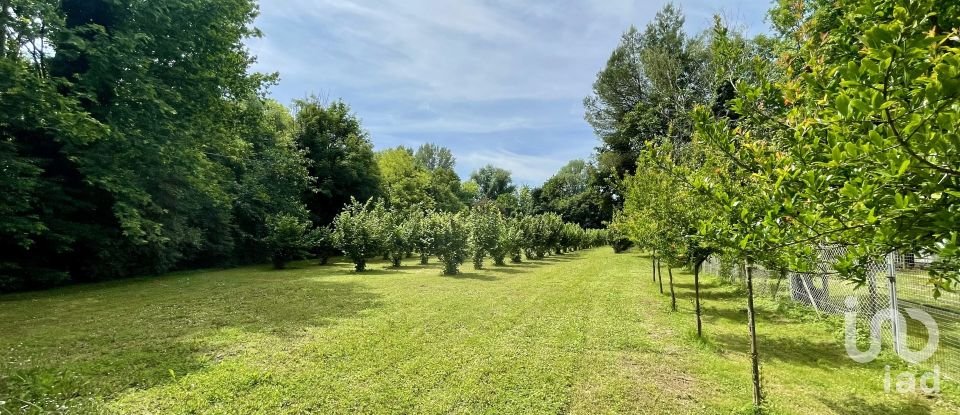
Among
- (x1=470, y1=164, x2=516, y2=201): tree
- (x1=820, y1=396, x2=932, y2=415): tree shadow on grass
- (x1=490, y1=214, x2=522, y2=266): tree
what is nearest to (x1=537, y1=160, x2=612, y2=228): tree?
(x1=470, y1=164, x2=516, y2=201): tree

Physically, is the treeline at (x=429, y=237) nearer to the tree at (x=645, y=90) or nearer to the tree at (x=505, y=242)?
the tree at (x=505, y=242)

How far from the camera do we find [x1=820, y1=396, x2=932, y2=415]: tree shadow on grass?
14.2ft

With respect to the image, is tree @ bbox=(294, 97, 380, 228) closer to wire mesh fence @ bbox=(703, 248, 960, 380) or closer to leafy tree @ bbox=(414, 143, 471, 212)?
leafy tree @ bbox=(414, 143, 471, 212)

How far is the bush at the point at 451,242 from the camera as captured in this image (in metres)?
16.8

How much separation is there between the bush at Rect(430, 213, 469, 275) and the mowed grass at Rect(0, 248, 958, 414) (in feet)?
20.3

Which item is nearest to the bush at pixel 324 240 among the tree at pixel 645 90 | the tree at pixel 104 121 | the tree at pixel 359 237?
the tree at pixel 359 237

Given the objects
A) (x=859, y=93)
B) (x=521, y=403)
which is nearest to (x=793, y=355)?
(x=521, y=403)

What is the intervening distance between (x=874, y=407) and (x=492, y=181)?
67.0 meters

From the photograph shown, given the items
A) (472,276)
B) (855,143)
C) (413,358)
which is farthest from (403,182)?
(855,143)

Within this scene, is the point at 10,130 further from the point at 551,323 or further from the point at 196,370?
the point at 551,323

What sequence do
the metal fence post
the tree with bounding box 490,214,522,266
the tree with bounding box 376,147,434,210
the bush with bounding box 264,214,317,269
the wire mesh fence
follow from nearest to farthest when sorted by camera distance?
the wire mesh fence
the metal fence post
the bush with bounding box 264,214,317,269
the tree with bounding box 490,214,522,266
the tree with bounding box 376,147,434,210

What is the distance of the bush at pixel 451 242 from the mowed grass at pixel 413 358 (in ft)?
20.3

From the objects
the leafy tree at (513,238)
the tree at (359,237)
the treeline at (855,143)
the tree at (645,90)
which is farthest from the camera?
the tree at (645,90)

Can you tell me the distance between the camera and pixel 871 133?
1.25 metres
